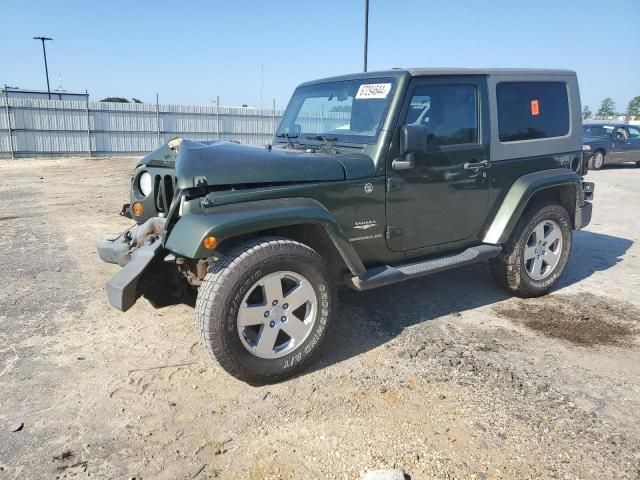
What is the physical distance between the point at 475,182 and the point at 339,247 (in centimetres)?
152

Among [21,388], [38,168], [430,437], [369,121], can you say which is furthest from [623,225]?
[38,168]

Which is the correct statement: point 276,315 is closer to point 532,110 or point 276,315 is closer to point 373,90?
point 373,90

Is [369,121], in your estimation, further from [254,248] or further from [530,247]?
[530,247]

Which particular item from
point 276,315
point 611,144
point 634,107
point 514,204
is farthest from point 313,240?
point 634,107

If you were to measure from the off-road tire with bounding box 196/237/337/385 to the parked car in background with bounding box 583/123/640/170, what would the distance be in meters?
16.2

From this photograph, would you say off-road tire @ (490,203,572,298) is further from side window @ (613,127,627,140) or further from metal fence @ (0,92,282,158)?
metal fence @ (0,92,282,158)

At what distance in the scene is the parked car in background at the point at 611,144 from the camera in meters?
16.7

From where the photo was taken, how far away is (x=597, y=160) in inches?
662

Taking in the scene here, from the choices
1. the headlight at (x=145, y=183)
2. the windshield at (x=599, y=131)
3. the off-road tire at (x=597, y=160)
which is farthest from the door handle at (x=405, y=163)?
the windshield at (x=599, y=131)

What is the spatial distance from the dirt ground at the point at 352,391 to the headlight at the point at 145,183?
1.03 meters

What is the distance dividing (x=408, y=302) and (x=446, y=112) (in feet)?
5.70

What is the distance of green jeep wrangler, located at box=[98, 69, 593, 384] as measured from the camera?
10.1ft

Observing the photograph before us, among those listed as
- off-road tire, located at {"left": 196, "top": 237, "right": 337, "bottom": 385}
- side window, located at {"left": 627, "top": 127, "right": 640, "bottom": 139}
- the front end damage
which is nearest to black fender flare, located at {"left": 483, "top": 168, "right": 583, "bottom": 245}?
off-road tire, located at {"left": 196, "top": 237, "right": 337, "bottom": 385}

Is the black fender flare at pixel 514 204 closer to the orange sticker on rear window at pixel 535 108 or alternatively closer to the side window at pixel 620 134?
the orange sticker on rear window at pixel 535 108
